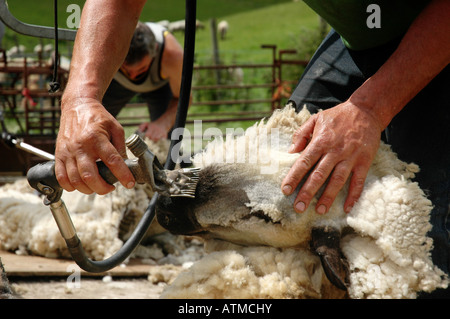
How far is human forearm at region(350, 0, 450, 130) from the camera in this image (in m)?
1.34

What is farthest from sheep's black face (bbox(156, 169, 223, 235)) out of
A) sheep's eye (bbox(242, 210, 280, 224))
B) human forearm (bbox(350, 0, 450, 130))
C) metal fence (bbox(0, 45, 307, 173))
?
metal fence (bbox(0, 45, 307, 173))

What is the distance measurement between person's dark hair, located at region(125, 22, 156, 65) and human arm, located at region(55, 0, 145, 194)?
1.72 meters

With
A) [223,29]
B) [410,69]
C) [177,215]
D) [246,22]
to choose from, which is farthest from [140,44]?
[246,22]

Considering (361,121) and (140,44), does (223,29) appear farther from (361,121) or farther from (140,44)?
(361,121)

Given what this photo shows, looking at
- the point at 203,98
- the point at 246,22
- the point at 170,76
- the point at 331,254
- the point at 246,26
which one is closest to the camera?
the point at 331,254

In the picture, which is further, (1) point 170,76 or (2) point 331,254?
(1) point 170,76

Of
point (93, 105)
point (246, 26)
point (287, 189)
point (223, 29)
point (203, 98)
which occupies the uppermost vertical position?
point (246, 26)

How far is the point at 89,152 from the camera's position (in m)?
1.28

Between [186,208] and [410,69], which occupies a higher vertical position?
[410,69]

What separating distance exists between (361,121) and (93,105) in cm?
68

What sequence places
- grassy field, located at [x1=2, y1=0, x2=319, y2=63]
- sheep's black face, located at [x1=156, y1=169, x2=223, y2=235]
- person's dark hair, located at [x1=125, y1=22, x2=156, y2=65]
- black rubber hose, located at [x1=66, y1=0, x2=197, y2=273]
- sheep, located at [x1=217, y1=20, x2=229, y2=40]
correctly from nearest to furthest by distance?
sheep's black face, located at [x1=156, y1=169, x2=223, y2=235], black rubber hose, located at [x1=66, y1=0, x2=197, y2=273], person's dark hair, located at [x1=125, y1=22, x2=156, y2=65], grassy field, located at [x1=2, y1=0, x2=319, y2=63], sheep, located at [x1=217, y1=20, x2=229, y2=40]

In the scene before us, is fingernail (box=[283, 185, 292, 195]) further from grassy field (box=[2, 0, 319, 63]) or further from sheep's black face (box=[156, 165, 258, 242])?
grassy field (box=[2, 0, 319, 63])

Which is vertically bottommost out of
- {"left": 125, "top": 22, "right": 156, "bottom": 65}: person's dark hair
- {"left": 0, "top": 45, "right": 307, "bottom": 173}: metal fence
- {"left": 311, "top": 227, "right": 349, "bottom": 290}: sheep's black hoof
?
{"left": 0, "top": 45, "right": 307, "bottom": 173}: metal fence
